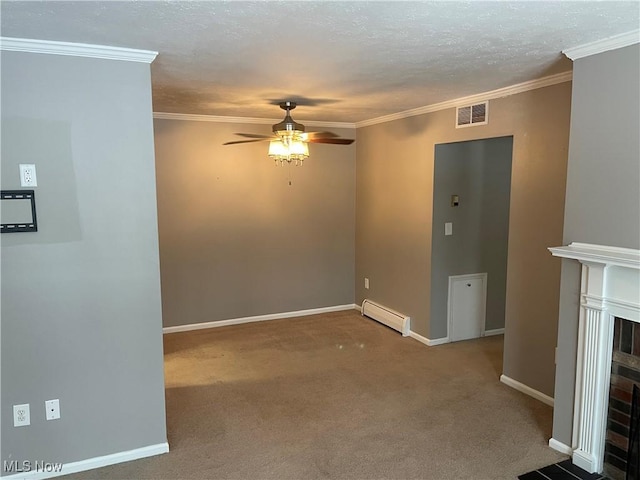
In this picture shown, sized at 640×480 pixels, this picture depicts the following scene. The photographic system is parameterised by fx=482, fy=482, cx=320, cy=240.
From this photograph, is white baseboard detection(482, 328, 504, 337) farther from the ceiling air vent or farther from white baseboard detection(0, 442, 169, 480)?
white baseboard detection(0, 442, 169, 480)

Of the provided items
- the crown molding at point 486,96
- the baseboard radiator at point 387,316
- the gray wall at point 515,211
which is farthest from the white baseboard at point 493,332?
the crown molding at point 486,96

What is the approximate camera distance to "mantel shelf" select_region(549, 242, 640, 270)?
234 cm

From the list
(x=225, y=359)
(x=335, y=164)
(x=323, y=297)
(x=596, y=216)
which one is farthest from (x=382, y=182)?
(x=596, y=216)

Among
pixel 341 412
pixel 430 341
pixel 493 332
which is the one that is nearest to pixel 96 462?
pixel 341 412

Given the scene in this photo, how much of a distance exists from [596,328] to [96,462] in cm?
287

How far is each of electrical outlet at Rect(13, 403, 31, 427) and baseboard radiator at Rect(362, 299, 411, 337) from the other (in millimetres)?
3418

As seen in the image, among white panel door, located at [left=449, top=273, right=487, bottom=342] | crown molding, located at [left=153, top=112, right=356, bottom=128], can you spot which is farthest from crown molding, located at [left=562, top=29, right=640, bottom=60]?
crown molding, located at [left=153, top=112, right=356, bottom=128]

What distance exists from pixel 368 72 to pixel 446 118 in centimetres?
149

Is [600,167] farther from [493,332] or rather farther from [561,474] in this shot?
[493,332]

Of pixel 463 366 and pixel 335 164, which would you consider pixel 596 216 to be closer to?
pixel 463 366

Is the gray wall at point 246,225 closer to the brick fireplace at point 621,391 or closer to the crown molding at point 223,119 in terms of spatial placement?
the crown molding at point 223,119

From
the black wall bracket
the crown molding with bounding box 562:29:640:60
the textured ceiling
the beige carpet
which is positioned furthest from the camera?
the beige carpet

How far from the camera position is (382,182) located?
5.27m

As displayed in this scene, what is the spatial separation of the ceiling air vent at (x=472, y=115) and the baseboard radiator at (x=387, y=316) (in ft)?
6.69
